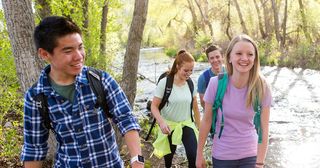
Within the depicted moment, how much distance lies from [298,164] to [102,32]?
5.32 metres

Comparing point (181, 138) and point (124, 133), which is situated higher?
point (124, 133)

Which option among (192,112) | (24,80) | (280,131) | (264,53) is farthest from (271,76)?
(24,80)

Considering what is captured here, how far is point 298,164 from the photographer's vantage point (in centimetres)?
727

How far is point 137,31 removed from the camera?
577 cm

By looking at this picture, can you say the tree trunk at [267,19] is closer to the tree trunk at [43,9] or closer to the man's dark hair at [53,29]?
the tree trunk at [43,9]

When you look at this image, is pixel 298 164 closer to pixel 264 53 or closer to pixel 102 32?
pixel 102 32

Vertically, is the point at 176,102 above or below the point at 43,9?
below

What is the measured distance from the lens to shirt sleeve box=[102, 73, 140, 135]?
2174mm

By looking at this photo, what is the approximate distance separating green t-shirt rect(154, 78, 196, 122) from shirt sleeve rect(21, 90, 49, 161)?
287 cm

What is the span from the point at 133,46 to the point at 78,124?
3.78 meters

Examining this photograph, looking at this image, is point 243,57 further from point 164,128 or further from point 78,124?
point 164,128

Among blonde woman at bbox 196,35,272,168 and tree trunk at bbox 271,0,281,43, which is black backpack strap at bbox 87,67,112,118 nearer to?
blonde woman at bbox 196,35,272,168

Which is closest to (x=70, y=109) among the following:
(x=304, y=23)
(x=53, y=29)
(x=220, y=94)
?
(x=53, y=29)

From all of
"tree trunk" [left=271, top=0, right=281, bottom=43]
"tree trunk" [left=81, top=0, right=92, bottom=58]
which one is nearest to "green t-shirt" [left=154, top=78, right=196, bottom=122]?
"tree trunk" [left=81, top=0, right=92, bottom=58]
